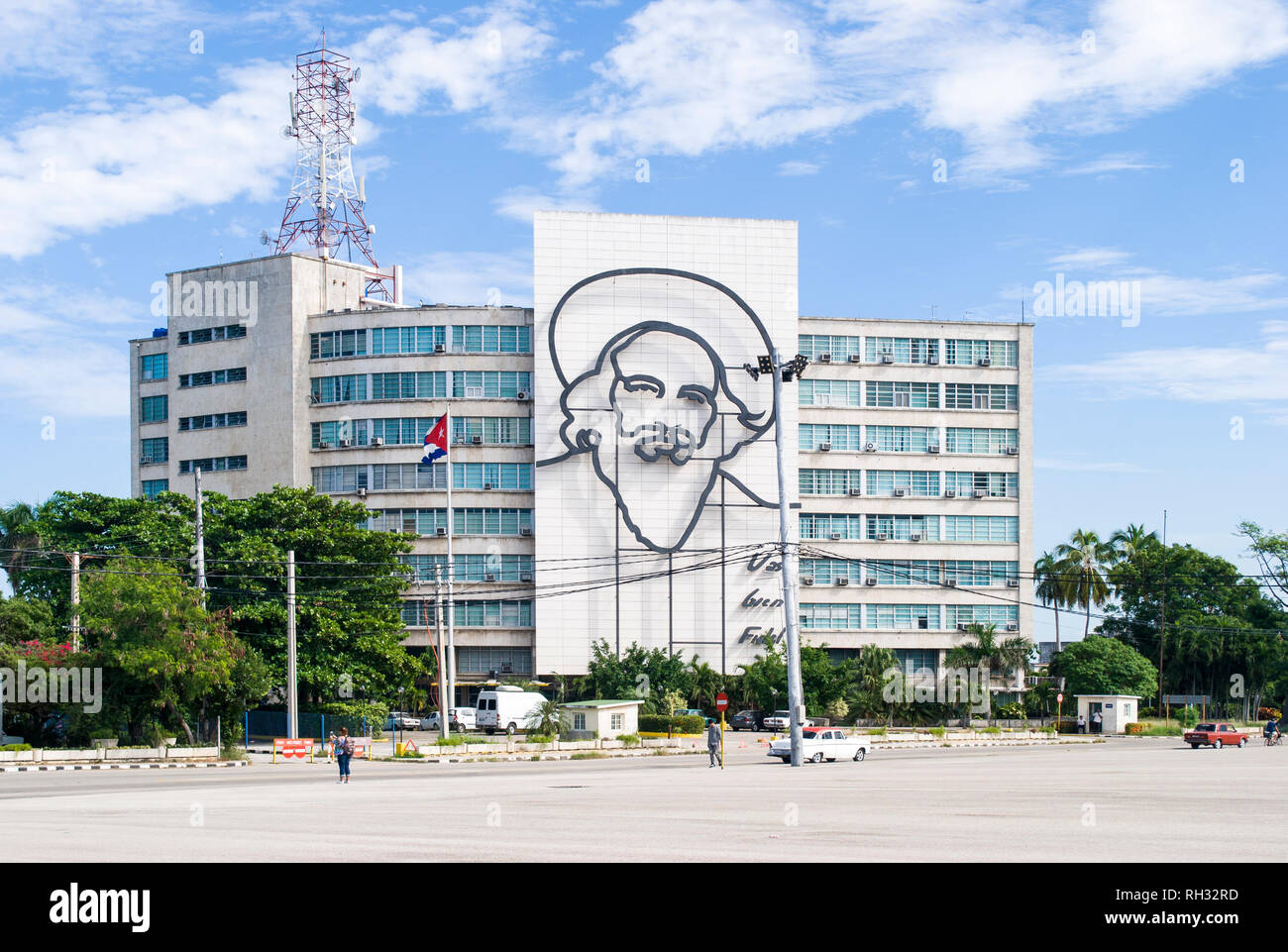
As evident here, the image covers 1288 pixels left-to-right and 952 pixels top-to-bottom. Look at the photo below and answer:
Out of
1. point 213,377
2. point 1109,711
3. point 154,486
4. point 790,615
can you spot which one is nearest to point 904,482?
point 1109,711

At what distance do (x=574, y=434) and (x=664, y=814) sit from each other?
67971 millimetres

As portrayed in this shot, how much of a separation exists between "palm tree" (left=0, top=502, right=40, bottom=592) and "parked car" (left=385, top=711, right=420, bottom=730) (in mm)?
22387

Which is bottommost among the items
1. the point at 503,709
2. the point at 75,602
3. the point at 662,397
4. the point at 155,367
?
the point at 503,709

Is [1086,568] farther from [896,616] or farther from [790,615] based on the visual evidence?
[790,615]

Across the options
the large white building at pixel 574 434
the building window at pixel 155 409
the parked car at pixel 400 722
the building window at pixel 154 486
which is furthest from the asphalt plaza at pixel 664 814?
the building window at pixel 155 409

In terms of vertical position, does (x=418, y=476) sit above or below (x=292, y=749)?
above

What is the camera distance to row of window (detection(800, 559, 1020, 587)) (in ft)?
313

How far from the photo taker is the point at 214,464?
93500 millimetres

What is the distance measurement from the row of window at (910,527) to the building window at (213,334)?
42135 mm

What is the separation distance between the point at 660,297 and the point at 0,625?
161 ft

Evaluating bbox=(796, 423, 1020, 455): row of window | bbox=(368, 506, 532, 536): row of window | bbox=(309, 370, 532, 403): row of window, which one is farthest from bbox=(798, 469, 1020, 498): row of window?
bbox=(309, 370, 532, 403): row of window

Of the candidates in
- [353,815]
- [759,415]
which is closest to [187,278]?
[759,415]

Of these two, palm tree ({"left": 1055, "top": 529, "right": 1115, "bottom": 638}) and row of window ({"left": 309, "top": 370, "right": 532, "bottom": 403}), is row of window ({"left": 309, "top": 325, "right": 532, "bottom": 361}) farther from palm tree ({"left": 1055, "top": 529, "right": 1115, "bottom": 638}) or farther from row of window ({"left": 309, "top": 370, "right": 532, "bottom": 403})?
palm tree ({"left": 1055, "top": 529, "right": 1115, "bottom": 638})
